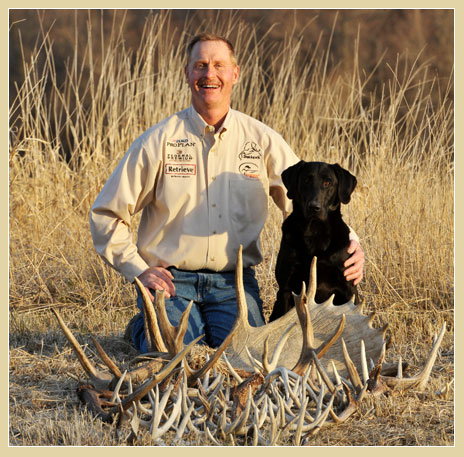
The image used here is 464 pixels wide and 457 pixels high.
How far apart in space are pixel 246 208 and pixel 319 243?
0.46 meters

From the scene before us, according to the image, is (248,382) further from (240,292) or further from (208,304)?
(208,304)

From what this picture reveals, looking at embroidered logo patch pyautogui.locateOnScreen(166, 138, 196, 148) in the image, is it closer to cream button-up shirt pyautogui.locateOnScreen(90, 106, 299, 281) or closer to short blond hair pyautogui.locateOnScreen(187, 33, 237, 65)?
cream button-up shirt pyautogui.locateOnScreen(90, 106, 299, 281)

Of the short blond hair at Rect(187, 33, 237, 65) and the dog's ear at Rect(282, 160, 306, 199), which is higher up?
the short blond hair at Rect(187, 33, 237, 65)

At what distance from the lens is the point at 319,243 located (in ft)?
13.1

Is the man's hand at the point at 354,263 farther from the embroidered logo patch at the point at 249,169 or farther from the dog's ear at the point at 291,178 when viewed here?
the embroidered logo patch at the point at 249,169

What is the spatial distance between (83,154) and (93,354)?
2217mm

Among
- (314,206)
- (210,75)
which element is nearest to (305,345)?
(314,206)

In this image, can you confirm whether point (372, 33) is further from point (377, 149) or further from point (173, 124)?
point (173, 124)

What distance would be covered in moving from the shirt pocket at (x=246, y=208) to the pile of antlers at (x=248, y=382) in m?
0.85

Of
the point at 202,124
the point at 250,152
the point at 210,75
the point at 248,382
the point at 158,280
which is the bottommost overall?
the point at 248,382

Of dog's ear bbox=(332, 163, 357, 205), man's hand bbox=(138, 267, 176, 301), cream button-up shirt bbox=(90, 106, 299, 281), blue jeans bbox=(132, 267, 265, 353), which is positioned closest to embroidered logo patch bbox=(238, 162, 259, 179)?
cream button-up shirt bbox=(90, 106, 299, 281)

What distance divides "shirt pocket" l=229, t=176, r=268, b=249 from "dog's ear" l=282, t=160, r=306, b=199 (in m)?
0.22

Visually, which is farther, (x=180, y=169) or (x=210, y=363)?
(x=180, y=169)

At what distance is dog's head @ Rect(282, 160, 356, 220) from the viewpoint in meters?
3.92
